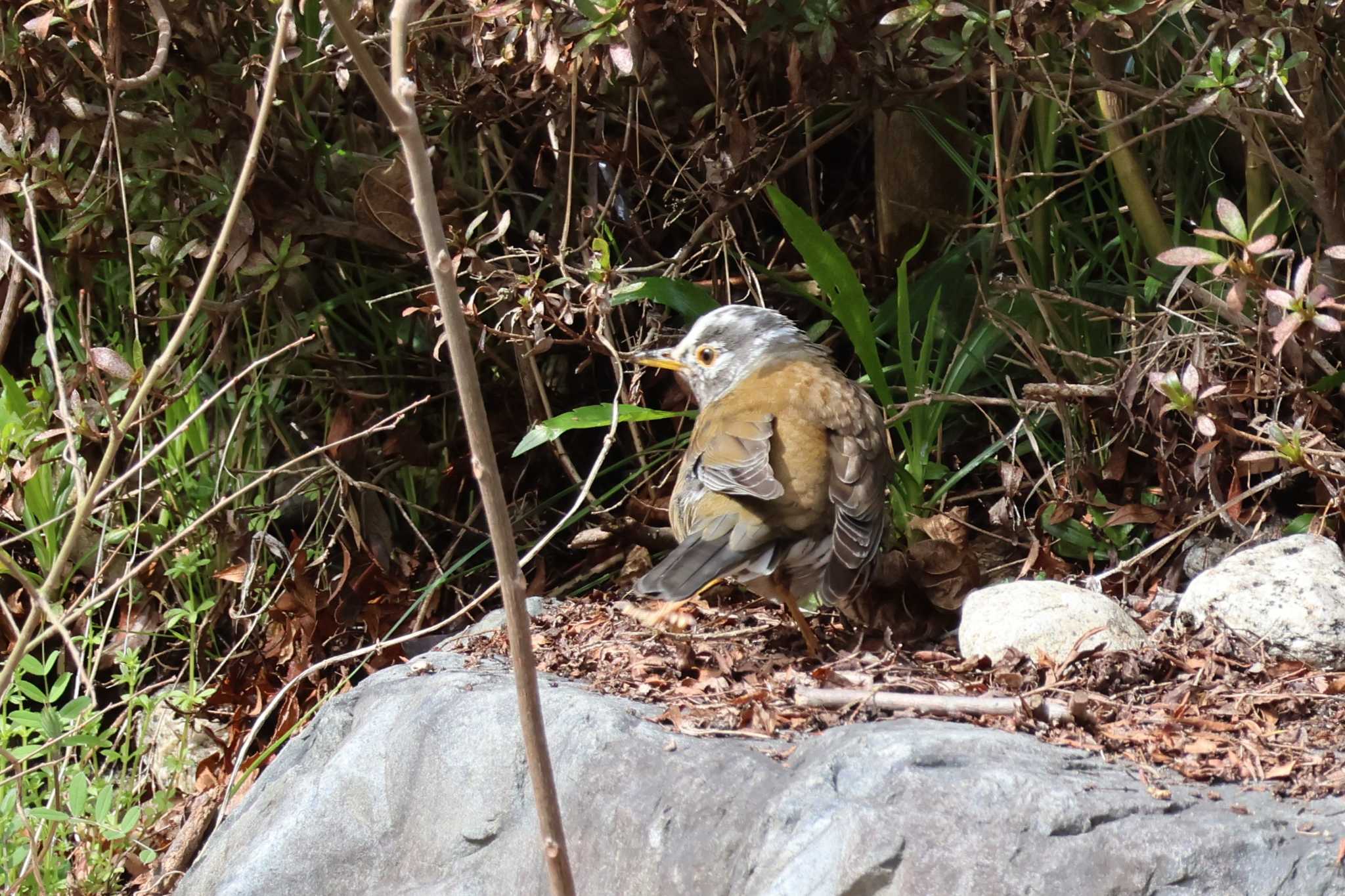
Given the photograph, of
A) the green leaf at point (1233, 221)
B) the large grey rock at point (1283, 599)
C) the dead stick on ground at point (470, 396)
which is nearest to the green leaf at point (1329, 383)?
the large grey rock at point (1283, 599)

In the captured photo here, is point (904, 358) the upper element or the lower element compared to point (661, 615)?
upper

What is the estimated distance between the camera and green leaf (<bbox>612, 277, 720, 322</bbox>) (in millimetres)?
5062

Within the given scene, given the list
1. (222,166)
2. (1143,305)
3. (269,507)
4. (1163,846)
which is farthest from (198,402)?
(1163,846)

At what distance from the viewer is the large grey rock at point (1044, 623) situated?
11.9 feet

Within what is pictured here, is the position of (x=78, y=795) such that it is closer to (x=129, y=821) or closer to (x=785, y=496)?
(x=129, y=821)

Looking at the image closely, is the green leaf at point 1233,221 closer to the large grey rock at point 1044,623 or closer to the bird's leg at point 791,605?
the large grey rock at point 1044,623

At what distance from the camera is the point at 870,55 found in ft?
16.1

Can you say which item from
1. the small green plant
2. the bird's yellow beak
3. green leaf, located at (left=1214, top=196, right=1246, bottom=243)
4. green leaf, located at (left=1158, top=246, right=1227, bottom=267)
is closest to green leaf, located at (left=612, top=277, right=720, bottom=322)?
the bird's yellow beak

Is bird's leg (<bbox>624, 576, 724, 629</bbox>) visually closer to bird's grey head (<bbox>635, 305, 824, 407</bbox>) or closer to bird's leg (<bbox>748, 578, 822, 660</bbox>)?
bird's leg (<bbox>748, 578, 822, 660</bbox>)

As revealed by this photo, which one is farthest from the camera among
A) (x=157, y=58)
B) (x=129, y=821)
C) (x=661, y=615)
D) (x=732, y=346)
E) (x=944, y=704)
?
(x=732, y=346)

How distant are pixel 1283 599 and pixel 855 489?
1.20m

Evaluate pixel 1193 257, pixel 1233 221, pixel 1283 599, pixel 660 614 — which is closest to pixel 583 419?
pixel 660 614

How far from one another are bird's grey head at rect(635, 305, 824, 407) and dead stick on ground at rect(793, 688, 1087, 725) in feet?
5.44

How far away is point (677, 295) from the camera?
5.10m
